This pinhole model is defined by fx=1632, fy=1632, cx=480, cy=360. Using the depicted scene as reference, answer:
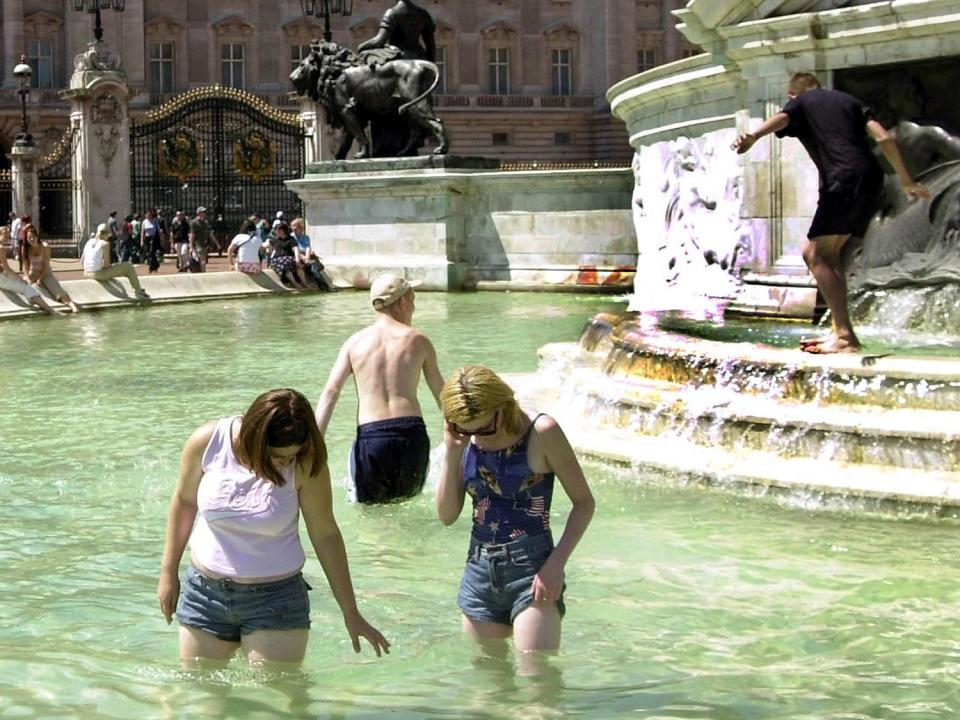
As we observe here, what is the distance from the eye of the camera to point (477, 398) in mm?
4777

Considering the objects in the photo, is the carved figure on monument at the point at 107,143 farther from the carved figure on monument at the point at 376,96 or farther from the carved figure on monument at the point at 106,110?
the carved figure on monument at the point at 376,96

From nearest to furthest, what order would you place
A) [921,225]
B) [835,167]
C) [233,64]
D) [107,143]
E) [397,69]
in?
[835,167], [921,225], [397,69], [107,143], [233,64]

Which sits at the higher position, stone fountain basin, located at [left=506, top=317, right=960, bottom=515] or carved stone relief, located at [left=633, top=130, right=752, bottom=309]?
carved stone relief, located at [left=633, top=130, right=752, bottom=309]

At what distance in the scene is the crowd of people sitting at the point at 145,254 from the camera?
20531mm

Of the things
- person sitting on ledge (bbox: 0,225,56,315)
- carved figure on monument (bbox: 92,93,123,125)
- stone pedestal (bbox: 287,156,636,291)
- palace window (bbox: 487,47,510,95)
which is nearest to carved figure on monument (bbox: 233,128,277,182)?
carved figure on monument (bbox: 92,93,123,125)

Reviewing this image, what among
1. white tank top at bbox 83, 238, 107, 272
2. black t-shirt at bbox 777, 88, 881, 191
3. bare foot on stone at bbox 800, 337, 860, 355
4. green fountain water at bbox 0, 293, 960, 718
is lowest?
green fountain water at bbox 0, 293, 960, 718

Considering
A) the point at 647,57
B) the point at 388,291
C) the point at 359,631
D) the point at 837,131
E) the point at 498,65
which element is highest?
the point at 647,57

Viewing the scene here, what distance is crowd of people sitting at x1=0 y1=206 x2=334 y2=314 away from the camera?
20531 mm

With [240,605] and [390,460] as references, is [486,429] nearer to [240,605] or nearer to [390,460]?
[240,605]

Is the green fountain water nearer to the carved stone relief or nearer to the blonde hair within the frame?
the blonde hair

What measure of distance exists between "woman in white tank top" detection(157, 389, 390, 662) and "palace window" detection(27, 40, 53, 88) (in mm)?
58628

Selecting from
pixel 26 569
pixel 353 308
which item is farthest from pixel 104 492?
pixel 353 308

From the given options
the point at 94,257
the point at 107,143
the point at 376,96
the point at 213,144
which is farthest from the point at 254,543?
the point at 213,144

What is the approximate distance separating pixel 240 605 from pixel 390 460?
2.89 meters
